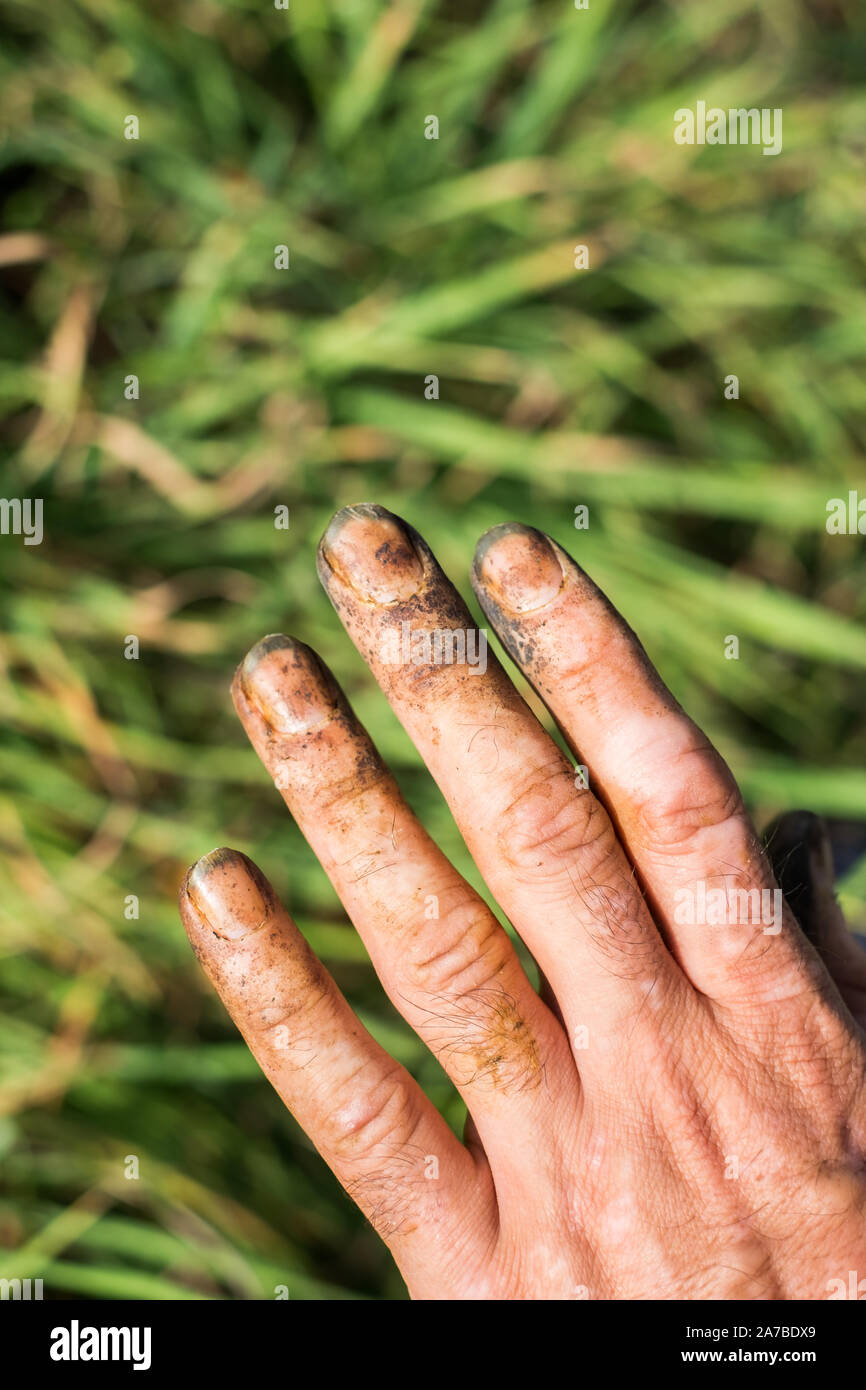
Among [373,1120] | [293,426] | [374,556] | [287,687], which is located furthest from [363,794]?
[293,426]

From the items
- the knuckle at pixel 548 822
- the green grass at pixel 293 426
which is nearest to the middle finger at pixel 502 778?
the knuckle at pixel 548 822

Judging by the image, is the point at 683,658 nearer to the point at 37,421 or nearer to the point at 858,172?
the point at 858,172

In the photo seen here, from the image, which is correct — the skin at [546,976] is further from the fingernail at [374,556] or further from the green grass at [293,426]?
the green grass at [293,426]

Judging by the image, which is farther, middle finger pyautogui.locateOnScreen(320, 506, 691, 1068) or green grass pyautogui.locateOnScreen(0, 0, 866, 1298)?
green grass pyautogui.locateOnScreen(0, 0, 866, 1298)

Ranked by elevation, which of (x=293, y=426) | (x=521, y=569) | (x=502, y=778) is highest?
(x=293, y=426)

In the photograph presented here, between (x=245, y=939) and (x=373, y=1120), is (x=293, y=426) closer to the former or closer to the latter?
(x=245, y=939)

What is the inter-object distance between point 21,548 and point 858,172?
→ 6.15ft

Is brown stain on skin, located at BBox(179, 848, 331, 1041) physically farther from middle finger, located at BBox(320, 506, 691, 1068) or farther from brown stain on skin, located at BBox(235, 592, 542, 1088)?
middle finger, located at BBox(320, 506, 691, 1068)

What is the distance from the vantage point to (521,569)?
2.99 feet

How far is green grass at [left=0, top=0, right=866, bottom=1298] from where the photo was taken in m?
1.66

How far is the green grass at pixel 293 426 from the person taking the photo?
1.66 meters

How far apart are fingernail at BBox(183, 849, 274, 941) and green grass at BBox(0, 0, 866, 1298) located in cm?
75

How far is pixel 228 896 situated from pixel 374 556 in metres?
0.36

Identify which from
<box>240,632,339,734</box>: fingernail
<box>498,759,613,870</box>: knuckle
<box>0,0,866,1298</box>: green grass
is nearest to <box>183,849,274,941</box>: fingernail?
<box>240,632,339,734</box>: fingernail
